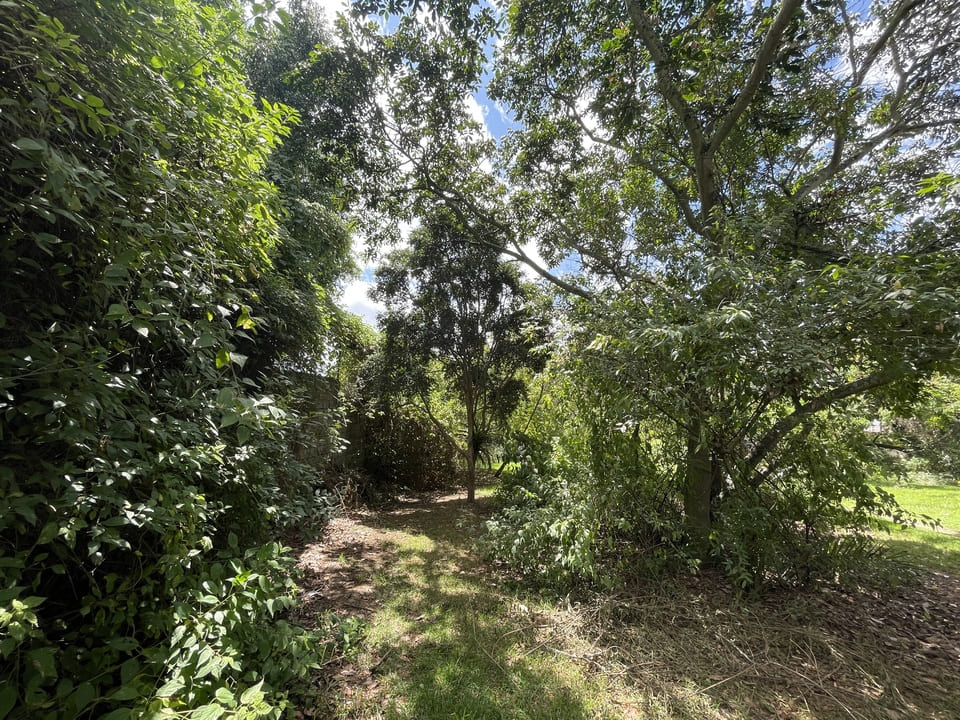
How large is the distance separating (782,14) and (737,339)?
A: 8.48 ft

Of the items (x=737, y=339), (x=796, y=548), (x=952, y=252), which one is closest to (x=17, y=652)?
(x=737, y=339)

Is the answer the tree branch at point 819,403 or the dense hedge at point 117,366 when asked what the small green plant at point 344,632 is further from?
the tree branch at point 819,403

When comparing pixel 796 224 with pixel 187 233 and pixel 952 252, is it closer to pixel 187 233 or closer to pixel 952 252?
pixel 952 252

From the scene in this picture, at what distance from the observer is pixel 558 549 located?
10.4 ft

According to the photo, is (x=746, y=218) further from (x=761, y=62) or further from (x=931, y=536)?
(x=931, y=536)

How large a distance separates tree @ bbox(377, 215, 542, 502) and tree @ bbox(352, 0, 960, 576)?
154 cm

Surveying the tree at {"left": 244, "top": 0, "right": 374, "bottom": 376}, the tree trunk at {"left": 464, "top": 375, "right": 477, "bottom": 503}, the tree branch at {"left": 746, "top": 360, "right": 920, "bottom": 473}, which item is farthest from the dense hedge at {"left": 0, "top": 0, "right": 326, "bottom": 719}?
the tree trunk at {"left": 464, "top": 375, "right": 477, "bottom": 503}

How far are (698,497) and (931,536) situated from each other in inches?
186

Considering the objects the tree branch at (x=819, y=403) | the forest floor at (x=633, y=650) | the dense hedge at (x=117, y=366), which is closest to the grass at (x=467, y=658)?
the forest floor at (x=633, y=650)

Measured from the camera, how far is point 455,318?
677cm

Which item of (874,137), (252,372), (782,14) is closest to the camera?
(782,14)

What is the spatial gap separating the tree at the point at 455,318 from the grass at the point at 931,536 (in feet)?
16.8

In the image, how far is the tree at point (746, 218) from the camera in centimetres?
221

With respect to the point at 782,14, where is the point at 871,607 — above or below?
below
